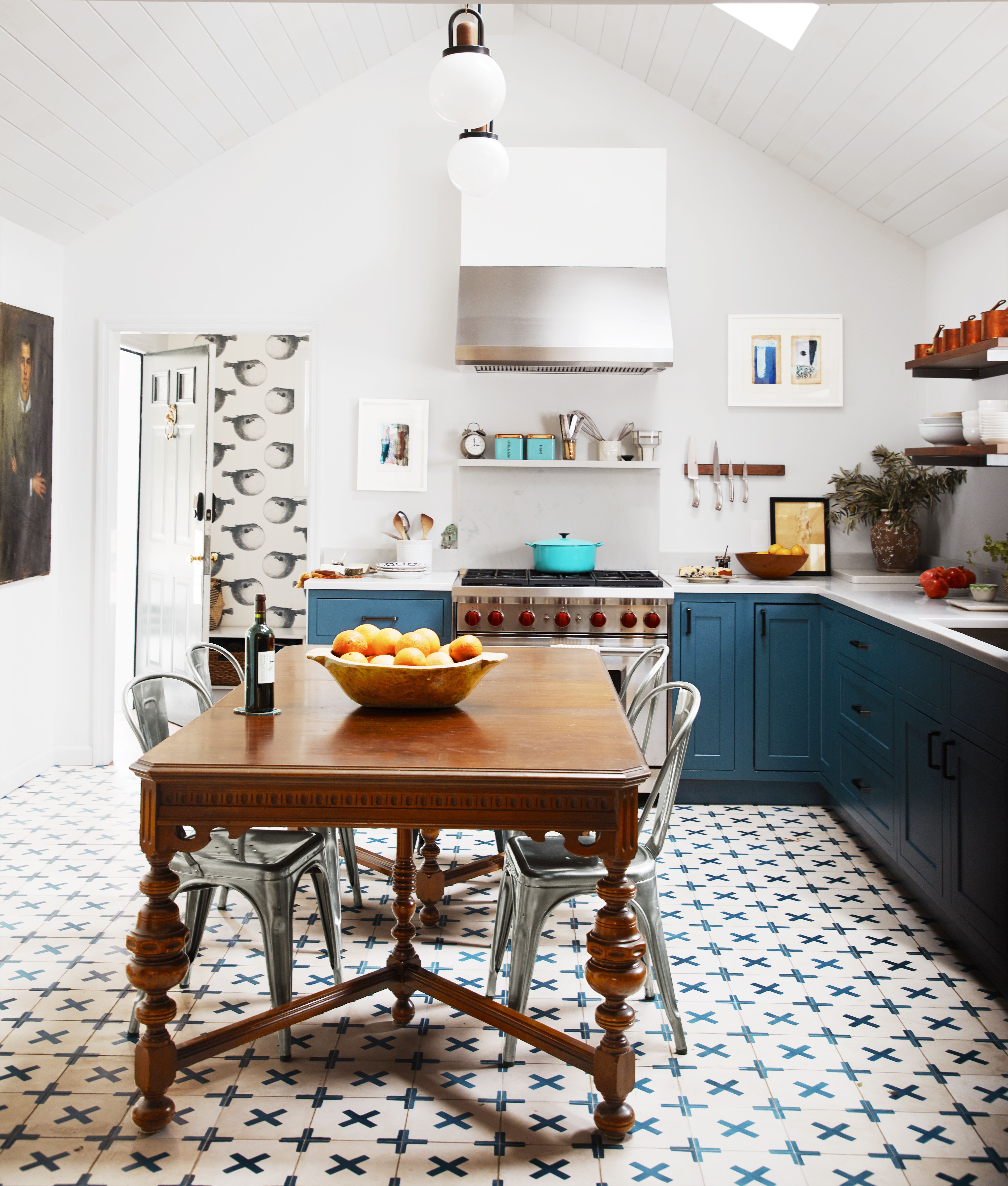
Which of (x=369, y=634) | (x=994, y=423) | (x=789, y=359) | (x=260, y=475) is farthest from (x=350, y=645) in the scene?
(x=260, y=475)

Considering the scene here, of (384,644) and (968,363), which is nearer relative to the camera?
(384,644)

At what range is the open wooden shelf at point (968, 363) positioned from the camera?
352cm

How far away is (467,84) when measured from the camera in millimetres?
2516

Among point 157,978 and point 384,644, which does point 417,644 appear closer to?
point 384,644

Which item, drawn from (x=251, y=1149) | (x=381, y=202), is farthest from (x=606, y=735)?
(x=381, y=202)

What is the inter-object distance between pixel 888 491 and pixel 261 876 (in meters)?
3.62

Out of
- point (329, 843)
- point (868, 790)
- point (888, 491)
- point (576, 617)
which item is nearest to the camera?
point (329, 843)

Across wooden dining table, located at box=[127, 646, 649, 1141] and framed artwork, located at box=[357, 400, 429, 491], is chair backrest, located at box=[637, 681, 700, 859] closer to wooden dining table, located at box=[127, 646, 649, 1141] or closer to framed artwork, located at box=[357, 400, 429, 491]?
wooden dining table, located at box=[127, 646, 649, 1141]

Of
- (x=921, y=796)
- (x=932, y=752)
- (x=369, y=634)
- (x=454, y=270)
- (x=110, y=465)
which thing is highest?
(x=454, y=270)

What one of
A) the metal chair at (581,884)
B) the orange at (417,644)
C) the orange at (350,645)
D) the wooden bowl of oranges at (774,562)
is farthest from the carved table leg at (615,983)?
the wooden bowl of oranges at (774,562)

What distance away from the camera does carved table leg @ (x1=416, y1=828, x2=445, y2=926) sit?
3.28 metres

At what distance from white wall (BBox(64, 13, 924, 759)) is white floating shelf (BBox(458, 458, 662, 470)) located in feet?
0.54

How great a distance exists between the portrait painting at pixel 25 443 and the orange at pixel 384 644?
8.80ft

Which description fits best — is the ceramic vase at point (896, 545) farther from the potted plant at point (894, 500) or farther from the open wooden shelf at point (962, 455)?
the open wooden shelf at point (962, 455)
